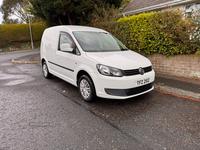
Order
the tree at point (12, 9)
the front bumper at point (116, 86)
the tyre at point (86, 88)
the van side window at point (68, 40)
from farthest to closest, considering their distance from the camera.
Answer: the tree at point (12, 9)
the van side window at point (68, 40)
the tyre at point (86, 88)
the front bumper at point (116, 86)

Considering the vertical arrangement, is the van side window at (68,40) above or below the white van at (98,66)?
above

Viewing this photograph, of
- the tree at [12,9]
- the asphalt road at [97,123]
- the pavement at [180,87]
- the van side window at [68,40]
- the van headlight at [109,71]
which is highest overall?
the tree at [12,9]

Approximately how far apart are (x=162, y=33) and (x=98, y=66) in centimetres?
360

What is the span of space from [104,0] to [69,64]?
33.3ft

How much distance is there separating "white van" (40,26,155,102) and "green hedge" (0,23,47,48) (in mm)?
22867

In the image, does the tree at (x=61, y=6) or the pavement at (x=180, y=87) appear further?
the tree at (x=61, y=6)

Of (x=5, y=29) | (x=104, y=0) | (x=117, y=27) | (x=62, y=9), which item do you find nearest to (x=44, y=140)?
(x=117, y=27)

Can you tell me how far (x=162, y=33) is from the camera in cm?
571

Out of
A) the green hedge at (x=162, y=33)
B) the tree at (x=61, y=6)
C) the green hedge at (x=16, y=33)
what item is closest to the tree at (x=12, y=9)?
Result: the green hedge at (x=16, y=33)

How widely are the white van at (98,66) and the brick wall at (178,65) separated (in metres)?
2.28

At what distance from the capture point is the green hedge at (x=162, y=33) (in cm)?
524

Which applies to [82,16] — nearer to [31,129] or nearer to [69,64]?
[69,64]

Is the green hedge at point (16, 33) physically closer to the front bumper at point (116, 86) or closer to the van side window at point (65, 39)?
the van side window at point (65, 39)

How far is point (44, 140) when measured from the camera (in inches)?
96.7
